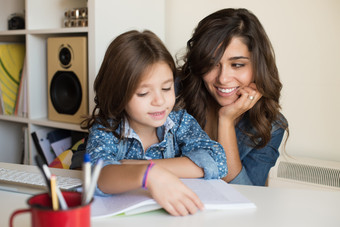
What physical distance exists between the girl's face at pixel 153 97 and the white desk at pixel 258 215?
336mm

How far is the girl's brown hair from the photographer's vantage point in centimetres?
107

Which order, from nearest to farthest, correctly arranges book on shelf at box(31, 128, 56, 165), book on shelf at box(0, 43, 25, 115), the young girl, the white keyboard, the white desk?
the white desk, the white keyboard, the young girl, book on shelf at box(31, 128, 56, 165), book on shelf at box(0, 43, 25, 115)

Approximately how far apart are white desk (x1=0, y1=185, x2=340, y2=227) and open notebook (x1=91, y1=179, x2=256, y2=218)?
0.01m

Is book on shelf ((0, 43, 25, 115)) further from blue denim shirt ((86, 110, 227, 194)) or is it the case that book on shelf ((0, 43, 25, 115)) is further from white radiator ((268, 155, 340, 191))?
white radiator ((268, 155, 340, 191))

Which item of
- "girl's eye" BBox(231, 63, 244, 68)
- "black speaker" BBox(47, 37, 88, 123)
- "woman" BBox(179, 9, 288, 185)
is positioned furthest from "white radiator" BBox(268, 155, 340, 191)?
"black speaker" BBox(47, 37, 88, 123)

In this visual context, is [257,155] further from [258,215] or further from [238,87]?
[258,215]

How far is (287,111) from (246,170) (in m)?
0.64

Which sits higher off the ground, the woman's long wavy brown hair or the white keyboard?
the woman's long wavy brown hair

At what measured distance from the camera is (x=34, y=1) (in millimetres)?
2174

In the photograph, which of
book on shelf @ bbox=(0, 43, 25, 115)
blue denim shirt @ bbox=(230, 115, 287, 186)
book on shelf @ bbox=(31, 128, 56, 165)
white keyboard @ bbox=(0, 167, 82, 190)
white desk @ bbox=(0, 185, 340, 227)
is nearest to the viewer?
white desk @ bbox=(0, 185, 340, 227)

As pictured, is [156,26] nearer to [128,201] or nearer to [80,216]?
[128,201]

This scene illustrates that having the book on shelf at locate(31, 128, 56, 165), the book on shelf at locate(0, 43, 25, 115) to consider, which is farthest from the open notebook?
the book on shelf at locate(0, 43, 25, 115)

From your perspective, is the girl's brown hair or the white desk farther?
the girl's brown hair

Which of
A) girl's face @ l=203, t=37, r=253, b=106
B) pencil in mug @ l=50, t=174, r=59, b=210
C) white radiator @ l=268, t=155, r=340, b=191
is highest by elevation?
girl's face @ l=203, t=37, r=253, b=106
